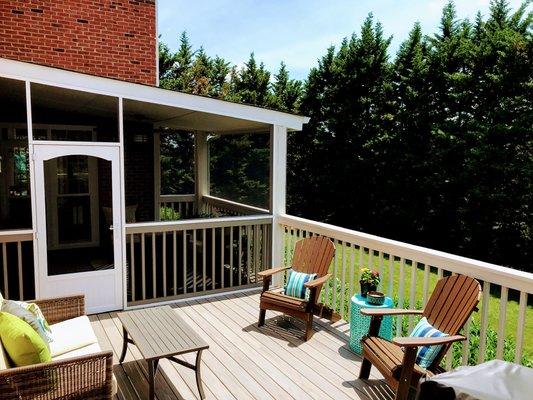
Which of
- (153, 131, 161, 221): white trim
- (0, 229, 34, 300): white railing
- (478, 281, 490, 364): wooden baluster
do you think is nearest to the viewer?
(478, 281, 490, 364): wooden baluster

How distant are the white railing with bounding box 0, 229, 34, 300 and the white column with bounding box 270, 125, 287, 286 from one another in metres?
3.23

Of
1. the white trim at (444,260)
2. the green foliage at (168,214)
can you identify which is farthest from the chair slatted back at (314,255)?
the green foliage at (168,214)

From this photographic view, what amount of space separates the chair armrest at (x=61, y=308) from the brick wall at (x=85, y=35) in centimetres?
542

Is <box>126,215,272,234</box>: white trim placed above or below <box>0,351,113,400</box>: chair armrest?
above

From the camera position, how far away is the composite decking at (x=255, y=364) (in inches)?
139

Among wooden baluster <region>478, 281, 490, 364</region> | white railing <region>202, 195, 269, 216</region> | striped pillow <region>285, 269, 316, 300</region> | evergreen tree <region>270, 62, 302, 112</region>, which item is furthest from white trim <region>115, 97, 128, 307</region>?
evergreen tree <region>270, 62, 302, 112</region>

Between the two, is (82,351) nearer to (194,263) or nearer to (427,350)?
(427,350)

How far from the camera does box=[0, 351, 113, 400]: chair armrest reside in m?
2.47

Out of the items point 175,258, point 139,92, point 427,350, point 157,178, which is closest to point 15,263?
point 175,258

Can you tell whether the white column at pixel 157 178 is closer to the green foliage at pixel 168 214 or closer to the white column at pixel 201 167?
the green foliage at pixel 168 214

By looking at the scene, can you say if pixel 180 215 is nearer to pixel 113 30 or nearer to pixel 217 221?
pixel 217 221

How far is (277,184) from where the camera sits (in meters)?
6.35

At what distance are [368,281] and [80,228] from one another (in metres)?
3.72

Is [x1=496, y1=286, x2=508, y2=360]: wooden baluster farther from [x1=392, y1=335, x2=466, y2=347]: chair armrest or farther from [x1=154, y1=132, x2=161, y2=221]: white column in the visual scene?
[x1=154, y1=132, x2=161, y2=221]: white column
